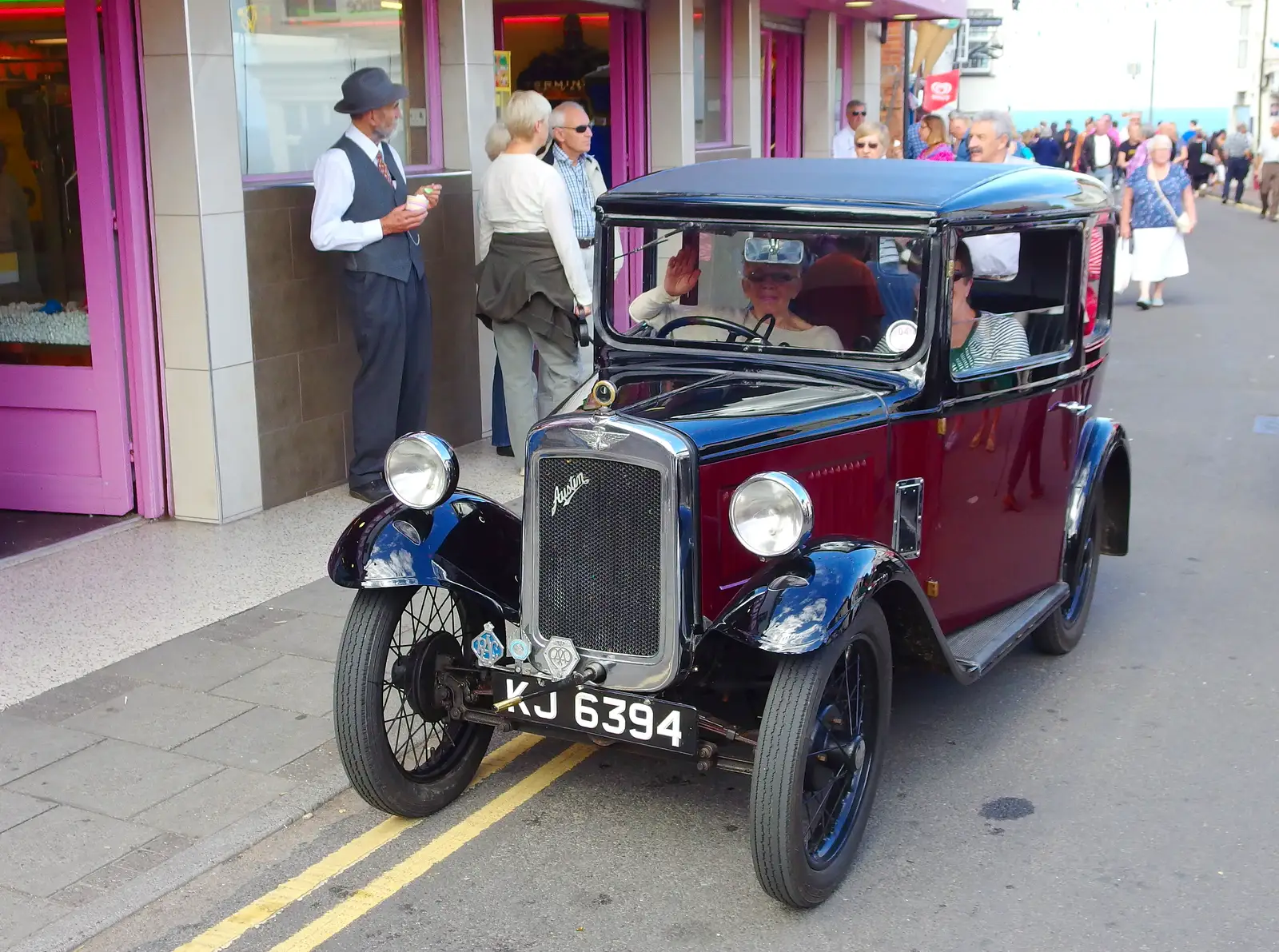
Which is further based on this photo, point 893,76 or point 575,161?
point 893,76

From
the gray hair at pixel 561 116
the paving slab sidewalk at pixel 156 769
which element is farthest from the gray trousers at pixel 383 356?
the paving slab sidewalk at pixel 156 769

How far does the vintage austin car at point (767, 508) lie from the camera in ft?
12.3

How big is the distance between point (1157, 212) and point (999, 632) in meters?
11.3

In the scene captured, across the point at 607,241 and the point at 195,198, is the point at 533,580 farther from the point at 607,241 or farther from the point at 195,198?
the point at 195,198

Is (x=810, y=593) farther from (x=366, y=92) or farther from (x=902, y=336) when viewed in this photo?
(x=366, y=92)

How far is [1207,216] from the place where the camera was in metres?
32.0

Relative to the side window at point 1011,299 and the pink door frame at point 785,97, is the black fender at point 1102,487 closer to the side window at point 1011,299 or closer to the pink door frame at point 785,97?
the side window at point 1011,299

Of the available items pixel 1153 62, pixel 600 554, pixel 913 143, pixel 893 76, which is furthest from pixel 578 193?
pixel 1153 62

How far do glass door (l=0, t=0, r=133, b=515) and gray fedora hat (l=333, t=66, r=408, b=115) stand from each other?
116 centimetres

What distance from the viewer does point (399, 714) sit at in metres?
4.39

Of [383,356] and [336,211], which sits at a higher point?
[336,211]

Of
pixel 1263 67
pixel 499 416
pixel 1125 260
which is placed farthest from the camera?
pixel 1263 67

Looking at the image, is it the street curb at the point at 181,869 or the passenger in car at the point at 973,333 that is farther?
the passenger in car at the point at 973,333

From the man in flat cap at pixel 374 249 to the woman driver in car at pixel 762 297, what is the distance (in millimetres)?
2823
